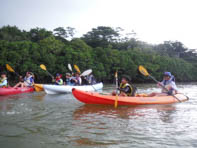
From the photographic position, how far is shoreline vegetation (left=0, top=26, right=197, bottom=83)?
2081 cm

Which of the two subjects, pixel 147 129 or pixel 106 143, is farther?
pixel 147 129

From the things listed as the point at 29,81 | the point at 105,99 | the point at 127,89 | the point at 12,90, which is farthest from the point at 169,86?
the point at 29,81

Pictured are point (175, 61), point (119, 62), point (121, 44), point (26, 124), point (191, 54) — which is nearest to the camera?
point (26, 124)

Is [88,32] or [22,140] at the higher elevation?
[88,32]

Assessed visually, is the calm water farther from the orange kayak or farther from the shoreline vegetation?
the shoreline vegetation

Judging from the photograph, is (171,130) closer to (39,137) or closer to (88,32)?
(39,137)

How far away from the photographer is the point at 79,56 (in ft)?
78.1

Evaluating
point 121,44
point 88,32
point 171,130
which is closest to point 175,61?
point 121,44

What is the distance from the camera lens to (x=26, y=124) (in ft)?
16.7

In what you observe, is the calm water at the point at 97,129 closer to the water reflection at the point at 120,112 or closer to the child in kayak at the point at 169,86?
the water reflection at the point at 120,112

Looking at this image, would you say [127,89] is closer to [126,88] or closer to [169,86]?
[126,88]

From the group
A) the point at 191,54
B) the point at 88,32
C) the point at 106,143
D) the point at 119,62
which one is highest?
the point at 88,32

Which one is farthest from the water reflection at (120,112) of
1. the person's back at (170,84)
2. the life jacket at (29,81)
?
the life jacket at (29,81)

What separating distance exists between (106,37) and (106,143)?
1459 inches
